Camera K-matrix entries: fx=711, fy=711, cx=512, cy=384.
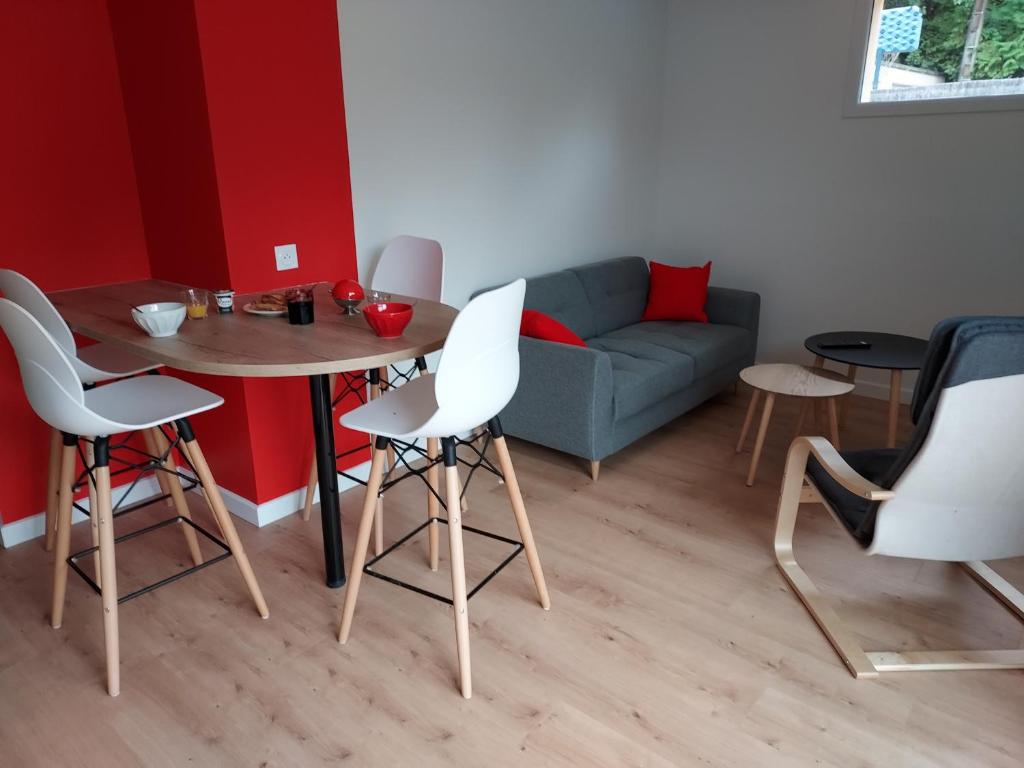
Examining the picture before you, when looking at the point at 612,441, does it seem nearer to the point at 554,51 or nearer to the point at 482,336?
the point at 482,336

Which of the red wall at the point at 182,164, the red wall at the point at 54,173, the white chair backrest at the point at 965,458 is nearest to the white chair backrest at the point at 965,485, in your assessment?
the white chair backrest at the point at 965,458

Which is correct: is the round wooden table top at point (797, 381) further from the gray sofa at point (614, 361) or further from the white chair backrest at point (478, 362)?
the white chair backrest at point (478, 362)

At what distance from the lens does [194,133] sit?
2465mm

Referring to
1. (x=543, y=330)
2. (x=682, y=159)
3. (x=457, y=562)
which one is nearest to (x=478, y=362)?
(x=457, y=562)

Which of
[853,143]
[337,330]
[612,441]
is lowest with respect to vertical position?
[612,441]

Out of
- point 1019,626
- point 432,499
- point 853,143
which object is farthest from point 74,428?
point 853,143

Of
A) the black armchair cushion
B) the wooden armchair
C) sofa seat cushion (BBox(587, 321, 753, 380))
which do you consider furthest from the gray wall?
the wooden armchair

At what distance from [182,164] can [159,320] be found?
88 centimetres

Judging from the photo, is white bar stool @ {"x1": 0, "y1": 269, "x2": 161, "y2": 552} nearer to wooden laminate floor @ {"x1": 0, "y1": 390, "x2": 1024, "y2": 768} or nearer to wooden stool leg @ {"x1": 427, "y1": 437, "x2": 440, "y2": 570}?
wooden laminate floor @ {"x1": 0, "y1": 390, "x2": 1024, "y2": 768}

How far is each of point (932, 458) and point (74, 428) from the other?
2.26 meters

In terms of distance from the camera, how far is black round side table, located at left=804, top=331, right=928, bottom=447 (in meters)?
3.18

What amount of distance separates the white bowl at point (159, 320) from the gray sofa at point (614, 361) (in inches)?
61.3

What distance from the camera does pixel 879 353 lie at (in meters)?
3.33

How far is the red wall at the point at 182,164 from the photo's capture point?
2438 mm
